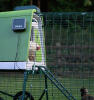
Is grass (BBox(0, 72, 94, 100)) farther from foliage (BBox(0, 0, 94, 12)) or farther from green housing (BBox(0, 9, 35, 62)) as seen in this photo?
foliage (BBox(0, 0, 94, 12))

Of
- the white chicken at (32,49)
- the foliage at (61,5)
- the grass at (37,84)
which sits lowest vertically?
the grass at (37,84)

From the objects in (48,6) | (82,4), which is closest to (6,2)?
(48,6)

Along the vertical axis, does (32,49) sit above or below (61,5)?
below

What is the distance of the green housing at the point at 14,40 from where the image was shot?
19.1ft

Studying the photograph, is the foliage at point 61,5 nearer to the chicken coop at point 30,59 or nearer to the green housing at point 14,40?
Answer: the chicken coop at point 30,59

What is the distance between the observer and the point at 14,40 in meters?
5.90

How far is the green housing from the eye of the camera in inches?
229

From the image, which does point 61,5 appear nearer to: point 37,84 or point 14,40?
point 37,84

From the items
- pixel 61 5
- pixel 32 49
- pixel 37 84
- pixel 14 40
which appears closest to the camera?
pixel 14 40

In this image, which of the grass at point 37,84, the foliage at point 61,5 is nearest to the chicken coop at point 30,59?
the grass at point 37,84

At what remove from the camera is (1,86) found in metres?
6.47

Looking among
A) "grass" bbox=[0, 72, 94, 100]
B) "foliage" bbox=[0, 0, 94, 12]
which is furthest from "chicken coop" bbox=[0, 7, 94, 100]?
"foliage" bbox=[0, 0, 94, 12]

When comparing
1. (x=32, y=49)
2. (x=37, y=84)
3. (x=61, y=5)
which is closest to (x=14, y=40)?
(x=32, y=49)

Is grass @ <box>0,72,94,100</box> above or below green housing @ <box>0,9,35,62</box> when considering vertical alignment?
below
